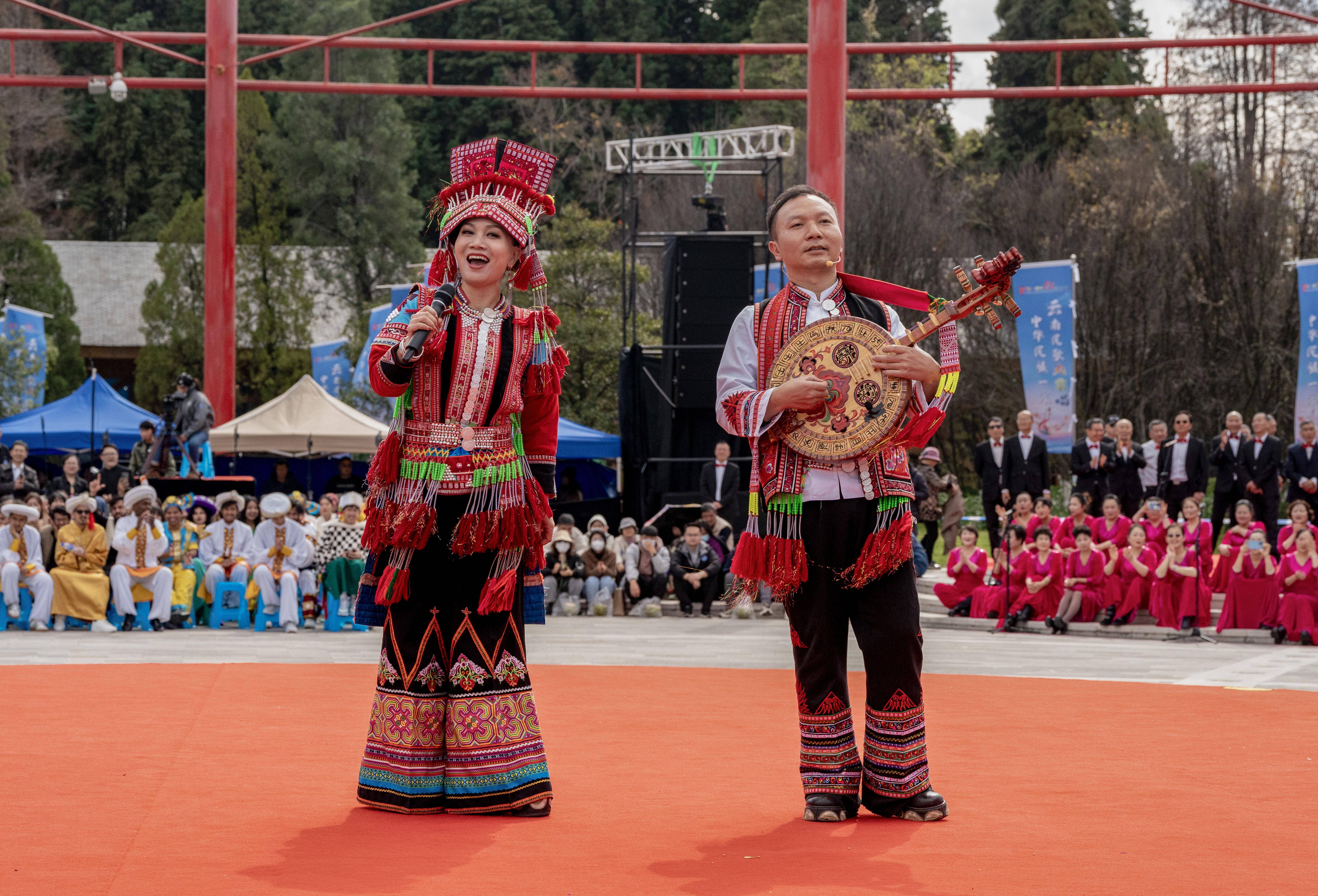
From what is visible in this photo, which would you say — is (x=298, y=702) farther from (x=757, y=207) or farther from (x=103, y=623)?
(x=757, y=207)

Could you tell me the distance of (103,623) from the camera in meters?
11.1

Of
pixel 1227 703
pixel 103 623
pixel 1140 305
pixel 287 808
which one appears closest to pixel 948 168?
pixel 1140 305

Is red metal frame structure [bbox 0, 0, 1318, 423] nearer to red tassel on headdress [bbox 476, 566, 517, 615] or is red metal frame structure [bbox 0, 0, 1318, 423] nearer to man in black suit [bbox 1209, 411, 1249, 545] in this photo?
man in black suit [bbox 1209, 411, 1249, 545]

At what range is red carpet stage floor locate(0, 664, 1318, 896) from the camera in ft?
11.1

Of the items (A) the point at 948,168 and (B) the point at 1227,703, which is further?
(A) the point at 948,168

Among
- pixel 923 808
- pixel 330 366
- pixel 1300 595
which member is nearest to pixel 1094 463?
pixel 1300 595

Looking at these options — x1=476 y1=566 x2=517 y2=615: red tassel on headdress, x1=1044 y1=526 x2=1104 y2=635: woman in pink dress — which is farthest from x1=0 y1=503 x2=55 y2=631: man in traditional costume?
x1=476 y1=566 x2=517 y2=615: red tassel on headdress

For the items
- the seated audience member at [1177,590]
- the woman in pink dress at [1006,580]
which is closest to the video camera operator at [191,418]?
the woman in pink dress at [1006,580]

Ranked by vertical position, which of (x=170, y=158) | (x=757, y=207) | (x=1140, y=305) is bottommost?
(x=1140, y=305)

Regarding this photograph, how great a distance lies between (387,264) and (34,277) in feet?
28.0

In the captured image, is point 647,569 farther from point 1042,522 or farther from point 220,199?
point 220,199

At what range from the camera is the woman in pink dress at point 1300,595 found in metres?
10.9

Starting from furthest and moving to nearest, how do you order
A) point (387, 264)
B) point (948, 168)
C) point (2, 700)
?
point (387, 264), point (948, 168), point (2, 700)

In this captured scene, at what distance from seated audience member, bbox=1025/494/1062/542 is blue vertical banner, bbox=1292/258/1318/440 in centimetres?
333
